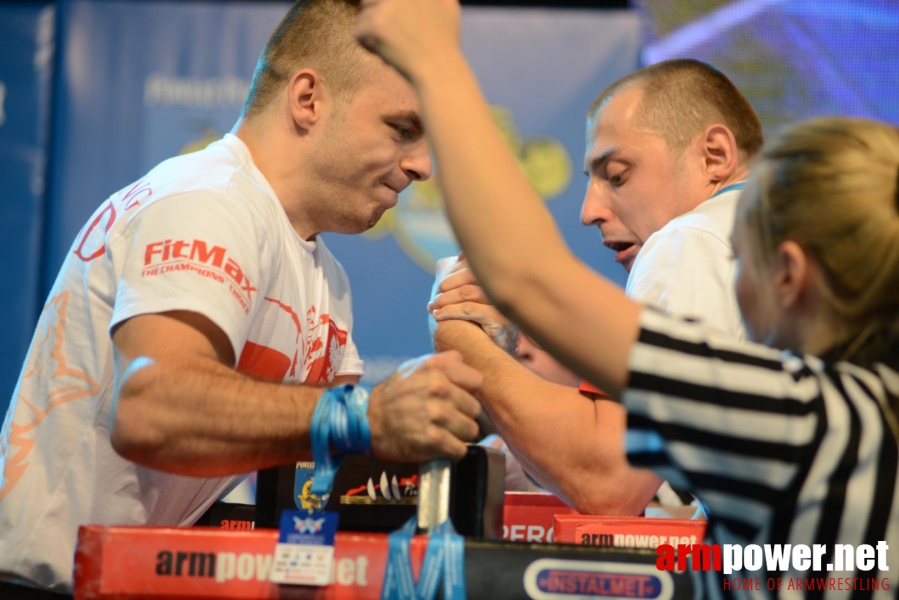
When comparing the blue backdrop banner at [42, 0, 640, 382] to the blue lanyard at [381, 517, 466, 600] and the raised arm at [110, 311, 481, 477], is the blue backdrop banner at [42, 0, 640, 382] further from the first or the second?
the blue lanyard at [381, 517, 466, 600]

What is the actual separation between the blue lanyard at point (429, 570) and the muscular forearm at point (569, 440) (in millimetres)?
610

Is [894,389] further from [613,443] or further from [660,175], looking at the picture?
[660,175]

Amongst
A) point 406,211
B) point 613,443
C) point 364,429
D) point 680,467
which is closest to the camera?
point 680,467

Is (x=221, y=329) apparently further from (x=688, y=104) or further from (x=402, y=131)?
(x=688, y=104)

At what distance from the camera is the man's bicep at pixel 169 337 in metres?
1.28

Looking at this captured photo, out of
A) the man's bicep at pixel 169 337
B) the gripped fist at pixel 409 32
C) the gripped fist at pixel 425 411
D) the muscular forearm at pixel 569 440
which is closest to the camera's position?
the gripped fist at pixel 409 32

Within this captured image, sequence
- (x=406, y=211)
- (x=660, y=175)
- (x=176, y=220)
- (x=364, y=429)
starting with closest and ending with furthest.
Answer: (x=364, y=429) < (x=176, y=220) < (x=660, y=175) < (x=406, y=211)

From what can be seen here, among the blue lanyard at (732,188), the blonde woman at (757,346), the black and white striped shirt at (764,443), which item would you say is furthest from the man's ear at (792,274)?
the blue lanyard at (732,188)

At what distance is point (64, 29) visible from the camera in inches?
160

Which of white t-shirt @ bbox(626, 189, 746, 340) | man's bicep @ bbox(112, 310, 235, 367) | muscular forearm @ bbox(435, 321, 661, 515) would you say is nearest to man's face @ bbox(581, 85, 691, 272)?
white t-shirt @ bbox(626, 189, 746, 340)

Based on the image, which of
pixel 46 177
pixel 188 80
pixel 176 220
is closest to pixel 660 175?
pixel 176 220

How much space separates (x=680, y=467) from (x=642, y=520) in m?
0.56

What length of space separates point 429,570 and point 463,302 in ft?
2.69

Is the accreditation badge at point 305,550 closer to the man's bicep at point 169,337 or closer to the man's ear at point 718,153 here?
the man's bicep at point 169,337
